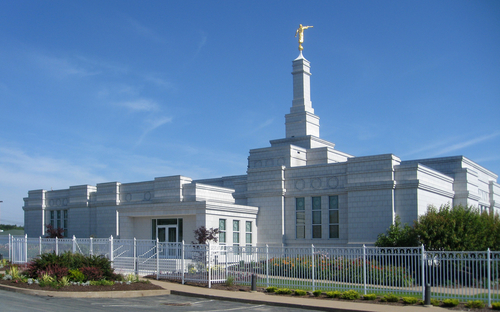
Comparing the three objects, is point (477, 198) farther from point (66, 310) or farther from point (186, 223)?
point (66, 310)

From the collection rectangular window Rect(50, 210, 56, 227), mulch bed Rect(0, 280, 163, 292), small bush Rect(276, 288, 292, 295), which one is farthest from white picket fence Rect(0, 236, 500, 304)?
rectangular window Rect(50, 210, 56, 227)

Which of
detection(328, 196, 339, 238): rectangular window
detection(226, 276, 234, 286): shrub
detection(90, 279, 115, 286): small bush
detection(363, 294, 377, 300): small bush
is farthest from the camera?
detection(328, 196, 339, 238): rectangular window

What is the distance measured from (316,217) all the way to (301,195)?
1651mm

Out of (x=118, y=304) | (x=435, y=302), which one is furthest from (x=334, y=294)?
(x=118, y=304)

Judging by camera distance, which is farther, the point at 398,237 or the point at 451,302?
the point at 398,237

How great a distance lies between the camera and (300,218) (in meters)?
31.2

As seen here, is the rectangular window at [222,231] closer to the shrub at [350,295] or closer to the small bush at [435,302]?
the shrub at [350,295]

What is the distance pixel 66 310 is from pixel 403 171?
1917cm

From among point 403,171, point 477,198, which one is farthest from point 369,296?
point 477,198

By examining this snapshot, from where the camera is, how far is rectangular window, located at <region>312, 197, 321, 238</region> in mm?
30406

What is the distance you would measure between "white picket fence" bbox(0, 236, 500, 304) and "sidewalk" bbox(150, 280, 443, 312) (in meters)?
1.15

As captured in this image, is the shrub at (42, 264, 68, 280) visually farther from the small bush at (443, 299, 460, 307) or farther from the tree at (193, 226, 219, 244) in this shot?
the small bush at (443, 299, 460, 307)

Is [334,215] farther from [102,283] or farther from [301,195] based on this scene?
[102,283]

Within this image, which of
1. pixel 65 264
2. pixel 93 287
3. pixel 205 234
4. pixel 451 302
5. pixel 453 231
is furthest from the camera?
pixel 205 234
